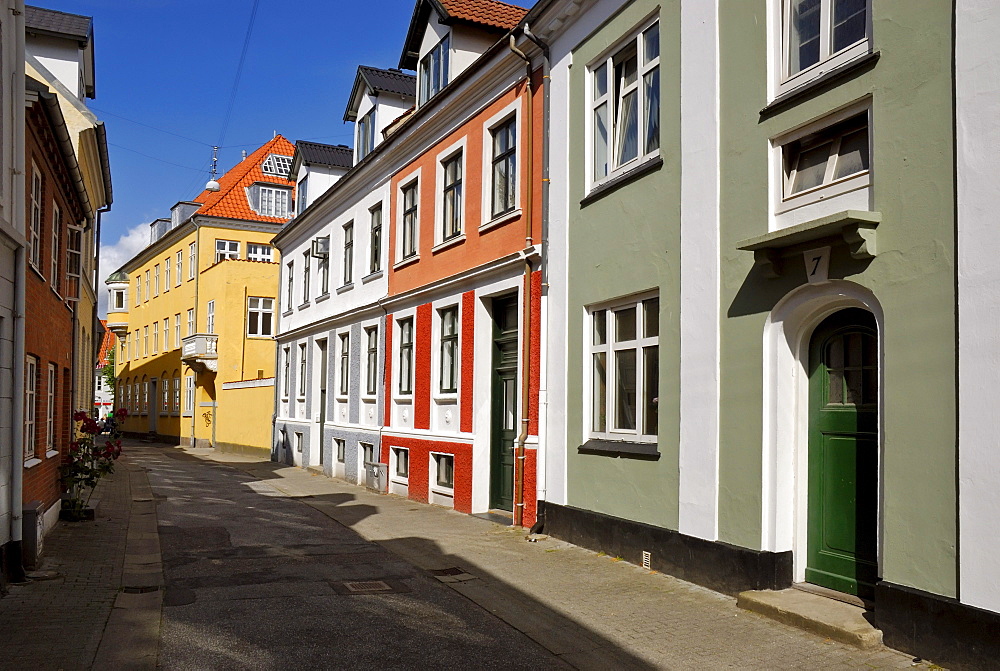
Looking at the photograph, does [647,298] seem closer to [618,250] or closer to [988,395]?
[618,250]

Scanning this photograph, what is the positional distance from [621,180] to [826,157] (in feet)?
10.4

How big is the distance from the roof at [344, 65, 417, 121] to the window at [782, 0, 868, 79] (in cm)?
1442

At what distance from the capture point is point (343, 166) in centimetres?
2916

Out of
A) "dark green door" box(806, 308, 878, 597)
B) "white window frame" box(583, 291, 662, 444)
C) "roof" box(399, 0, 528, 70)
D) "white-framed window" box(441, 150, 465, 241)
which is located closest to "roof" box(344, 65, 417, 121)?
"roof" box(399, 0, 528, 70)

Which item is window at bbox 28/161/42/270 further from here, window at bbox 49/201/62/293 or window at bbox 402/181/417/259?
window at bbox 402/181/417/259

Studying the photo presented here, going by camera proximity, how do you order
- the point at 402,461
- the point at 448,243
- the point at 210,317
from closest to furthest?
the point at 448,243, the point at 402,461, the point at 210,317

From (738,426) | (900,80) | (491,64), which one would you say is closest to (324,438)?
(491,64)

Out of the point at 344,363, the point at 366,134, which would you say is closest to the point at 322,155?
the point at 366,134

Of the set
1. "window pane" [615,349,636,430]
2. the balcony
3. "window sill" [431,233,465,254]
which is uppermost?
"window sill" [431,233,465,254]

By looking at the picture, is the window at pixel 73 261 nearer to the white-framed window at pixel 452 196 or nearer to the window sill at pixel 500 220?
the white-framed window at pixel 452 196

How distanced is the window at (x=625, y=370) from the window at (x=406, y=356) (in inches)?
285

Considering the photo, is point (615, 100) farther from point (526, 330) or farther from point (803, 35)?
point (526, 330)

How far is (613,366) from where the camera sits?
10.7 meters

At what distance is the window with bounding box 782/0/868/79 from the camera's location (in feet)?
24.0
